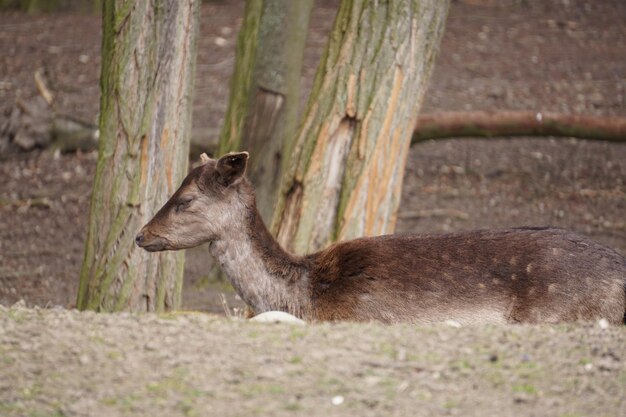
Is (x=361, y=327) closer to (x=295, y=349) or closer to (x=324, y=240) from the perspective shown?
(x=295, y=349)

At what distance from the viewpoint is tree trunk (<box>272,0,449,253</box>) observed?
8477 millimetres

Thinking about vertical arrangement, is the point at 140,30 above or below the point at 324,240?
above

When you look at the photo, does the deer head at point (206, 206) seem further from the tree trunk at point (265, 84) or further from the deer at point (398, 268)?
the tree trunk at point (265, 84)

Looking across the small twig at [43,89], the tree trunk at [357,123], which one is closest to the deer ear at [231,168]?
the tree trunk at [357,123]

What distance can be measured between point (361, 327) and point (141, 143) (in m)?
2.42

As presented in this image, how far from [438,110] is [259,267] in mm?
8703

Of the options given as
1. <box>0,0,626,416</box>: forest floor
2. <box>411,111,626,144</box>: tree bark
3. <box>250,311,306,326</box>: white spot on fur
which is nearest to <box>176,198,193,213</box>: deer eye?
<box>250,311,306,326</box>: white spot on fur

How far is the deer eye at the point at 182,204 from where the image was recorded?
7.10 metres

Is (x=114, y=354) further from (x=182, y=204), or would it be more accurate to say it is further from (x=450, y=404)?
(x=182, y=204)

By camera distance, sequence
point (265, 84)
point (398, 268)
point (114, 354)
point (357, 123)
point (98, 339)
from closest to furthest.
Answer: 1. point (114, 354)
2. point (98, 339)
3. point (398, 268)
4. point (357, 123)
5. point (265, 84)

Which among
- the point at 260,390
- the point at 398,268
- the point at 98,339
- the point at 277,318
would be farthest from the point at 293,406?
the point at 398,268

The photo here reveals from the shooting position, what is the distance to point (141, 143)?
290 inches

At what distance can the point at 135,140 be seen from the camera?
7.36 meters

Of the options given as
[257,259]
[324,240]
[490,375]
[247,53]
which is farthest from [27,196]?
[490,375]
